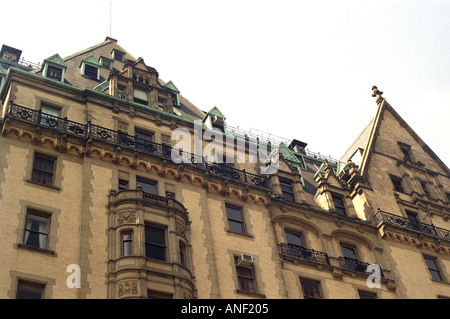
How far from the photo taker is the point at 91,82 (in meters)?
42.8

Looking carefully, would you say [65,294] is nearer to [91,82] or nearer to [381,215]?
[91,82]

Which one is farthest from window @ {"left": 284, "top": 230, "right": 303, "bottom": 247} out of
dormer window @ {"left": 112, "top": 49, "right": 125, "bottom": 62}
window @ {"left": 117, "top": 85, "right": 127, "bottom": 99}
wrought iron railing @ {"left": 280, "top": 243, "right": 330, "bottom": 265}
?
dormer window @ {"left": 112, "top": 49, "right": 125, "bottom": 62}

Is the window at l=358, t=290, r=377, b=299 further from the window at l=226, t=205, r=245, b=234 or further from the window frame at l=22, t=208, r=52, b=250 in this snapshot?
the window frame at l=22, t=208, r=52, b=250

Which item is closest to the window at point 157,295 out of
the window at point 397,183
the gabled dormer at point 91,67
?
the gabled dormer at point 91,67

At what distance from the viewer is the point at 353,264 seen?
39.7m

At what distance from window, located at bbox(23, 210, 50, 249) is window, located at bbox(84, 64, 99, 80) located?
50.3ft

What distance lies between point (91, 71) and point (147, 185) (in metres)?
12.2

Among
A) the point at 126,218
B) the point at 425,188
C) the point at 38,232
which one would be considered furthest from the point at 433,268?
the point at 38,232

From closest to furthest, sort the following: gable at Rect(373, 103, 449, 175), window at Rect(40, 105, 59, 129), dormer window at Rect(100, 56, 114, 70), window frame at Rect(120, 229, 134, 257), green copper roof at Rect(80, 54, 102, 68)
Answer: window frame at Rect(120, 229, 134, 257)
window at Rect(40, 105, 59, 129)
green copper roof at Rect(80, 54, 102, 68)
dormer window at Rect(100, 56, 114, 70)
gable at Rect(373, 103, 449, 175)

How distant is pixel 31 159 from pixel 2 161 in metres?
1.52

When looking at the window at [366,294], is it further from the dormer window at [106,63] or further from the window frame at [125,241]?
Result: the dormer window at [106,63]

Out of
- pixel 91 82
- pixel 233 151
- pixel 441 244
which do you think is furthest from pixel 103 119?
pixel 441 244

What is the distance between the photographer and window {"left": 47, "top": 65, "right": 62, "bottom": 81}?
39.9m
